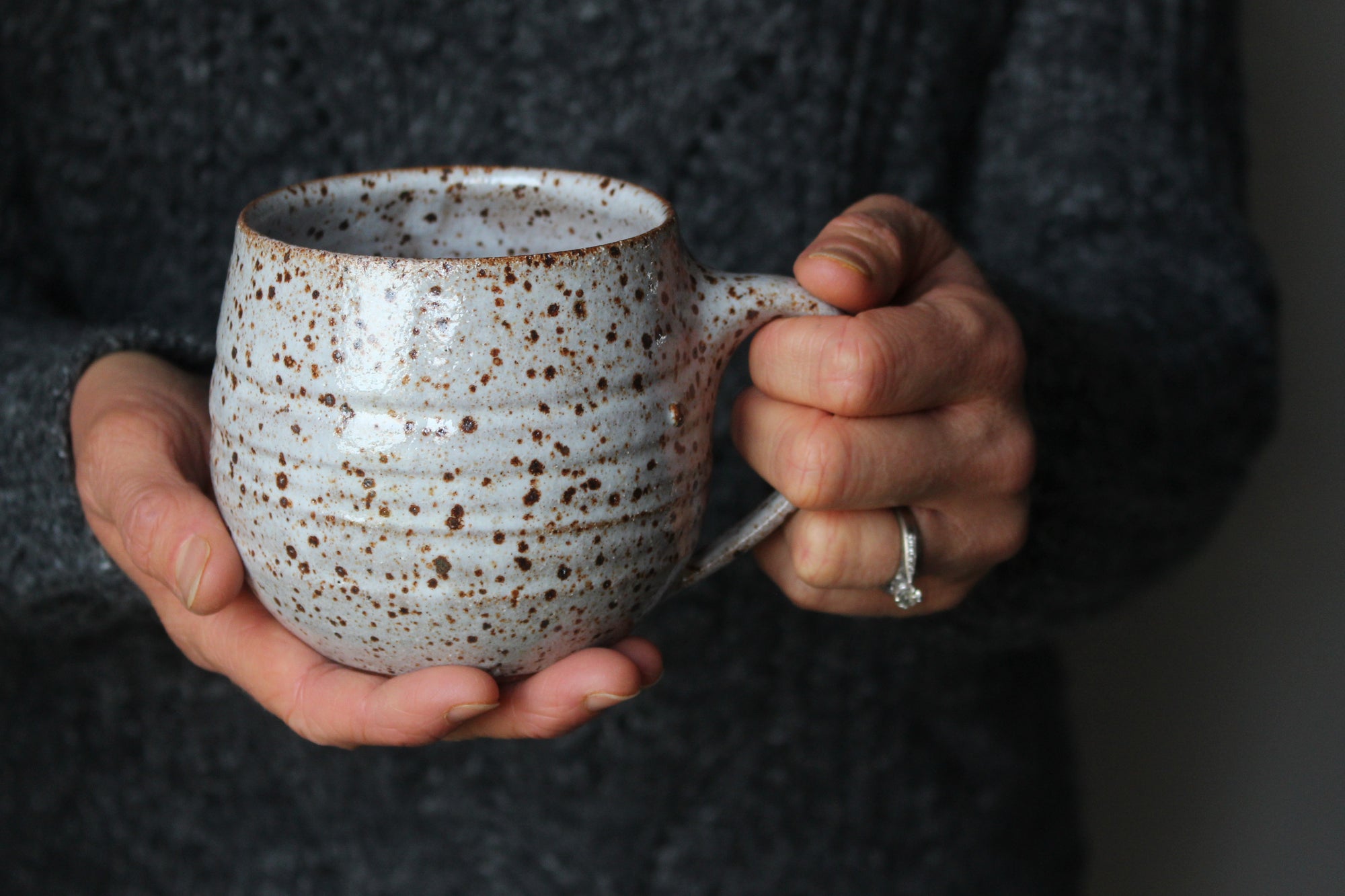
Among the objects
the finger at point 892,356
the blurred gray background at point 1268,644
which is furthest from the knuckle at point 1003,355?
the blurred gray background at point 1268,644

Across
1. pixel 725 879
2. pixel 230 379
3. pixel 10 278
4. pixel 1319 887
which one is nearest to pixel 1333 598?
pixel 1319 887

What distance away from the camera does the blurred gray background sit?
4.77 ft

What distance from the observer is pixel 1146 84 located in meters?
0.99

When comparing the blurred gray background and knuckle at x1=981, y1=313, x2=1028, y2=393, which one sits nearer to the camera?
knuckle at x1=981, y1=313, x2=1028, y2=393

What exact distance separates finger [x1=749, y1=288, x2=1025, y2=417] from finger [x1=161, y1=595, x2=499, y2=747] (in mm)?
230

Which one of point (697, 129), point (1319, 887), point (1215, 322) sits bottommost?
point (1319, 887)

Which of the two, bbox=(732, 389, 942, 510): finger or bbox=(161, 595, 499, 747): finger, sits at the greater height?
bbox=(732, 389, 942, 510): finger

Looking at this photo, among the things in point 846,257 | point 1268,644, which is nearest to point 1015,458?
point 846,257

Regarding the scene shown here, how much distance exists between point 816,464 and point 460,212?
275 millimetres

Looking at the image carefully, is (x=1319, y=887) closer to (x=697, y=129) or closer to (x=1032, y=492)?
(x=1032, y=492)

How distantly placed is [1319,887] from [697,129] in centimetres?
142

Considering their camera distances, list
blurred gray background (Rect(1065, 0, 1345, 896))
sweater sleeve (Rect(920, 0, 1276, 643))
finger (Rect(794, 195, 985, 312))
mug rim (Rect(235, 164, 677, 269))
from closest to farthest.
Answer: mug rim (Rect(235, 164, 677, 269)) < finger (Rect(794, 195, 985, 312)) < sweater sleeve (Rect(920, 0, 1276, 643)) < blurred gray background (Rect(1065, 0, 1345, 896))

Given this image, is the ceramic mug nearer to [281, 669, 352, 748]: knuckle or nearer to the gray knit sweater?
[281, 669, 352, 748]: knuckle

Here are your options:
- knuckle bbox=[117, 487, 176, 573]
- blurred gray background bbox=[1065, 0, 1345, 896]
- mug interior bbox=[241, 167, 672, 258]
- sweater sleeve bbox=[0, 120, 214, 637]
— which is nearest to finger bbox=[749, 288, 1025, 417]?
mug interior bbox=[241, 167, 672, 258]
